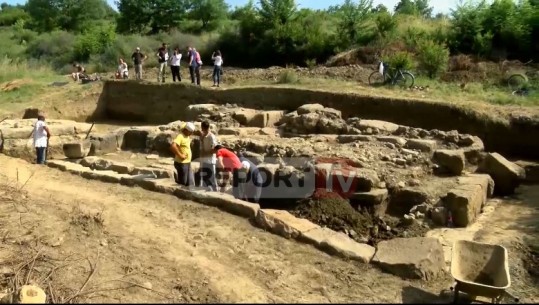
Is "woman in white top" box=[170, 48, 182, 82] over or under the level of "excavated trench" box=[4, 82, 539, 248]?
over

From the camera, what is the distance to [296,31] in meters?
23.4

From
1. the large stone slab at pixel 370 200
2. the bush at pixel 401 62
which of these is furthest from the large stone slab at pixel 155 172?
the bush at pixel 401 62

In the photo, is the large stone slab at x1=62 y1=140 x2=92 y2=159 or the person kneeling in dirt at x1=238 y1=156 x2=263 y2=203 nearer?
the person kneeling in dirt at x1=238 y1=156 x2=263 y2=203

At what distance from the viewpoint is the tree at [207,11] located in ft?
112

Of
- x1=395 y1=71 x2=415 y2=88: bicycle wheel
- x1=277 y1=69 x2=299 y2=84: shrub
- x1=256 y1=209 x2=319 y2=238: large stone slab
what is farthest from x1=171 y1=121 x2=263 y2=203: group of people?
x1=277 y1=69 x2=299 y2=84: shrub

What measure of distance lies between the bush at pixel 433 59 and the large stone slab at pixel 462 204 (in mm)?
9174

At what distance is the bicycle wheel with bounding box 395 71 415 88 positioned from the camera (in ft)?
54.2

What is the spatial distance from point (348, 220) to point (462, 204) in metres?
Result: 2.11

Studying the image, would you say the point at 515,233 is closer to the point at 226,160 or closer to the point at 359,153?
the point at 359,153

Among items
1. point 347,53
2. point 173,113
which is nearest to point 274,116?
point 173,113

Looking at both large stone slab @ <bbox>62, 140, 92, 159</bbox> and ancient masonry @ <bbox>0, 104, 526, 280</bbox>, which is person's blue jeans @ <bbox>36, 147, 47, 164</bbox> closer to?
ancient masonry @ <bbox>0, 104, 526, 280</bbox>

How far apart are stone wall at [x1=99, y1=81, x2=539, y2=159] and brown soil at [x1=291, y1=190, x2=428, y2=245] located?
5901 mm

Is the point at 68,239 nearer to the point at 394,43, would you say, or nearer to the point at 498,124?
the point at 498,124

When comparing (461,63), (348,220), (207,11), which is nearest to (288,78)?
(461,63)
